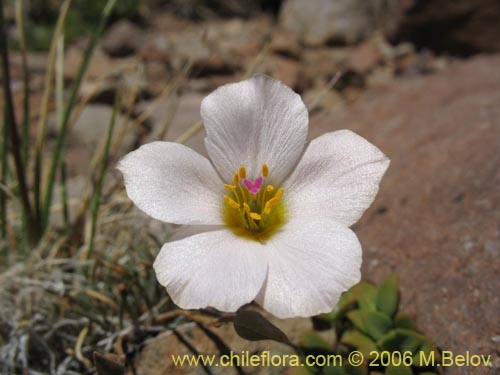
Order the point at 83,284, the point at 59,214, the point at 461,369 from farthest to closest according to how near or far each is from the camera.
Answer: the point at 59,214
the point at 83,284
the point at 461,369

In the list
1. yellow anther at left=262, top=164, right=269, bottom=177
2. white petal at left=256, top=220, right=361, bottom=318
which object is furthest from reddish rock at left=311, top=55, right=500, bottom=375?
yellow anther at left=262, top=164, right=269, bottom=177

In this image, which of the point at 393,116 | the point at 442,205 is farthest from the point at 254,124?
the point at 393,116

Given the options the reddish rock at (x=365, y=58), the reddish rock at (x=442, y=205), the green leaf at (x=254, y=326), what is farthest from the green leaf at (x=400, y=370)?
the reddish rock at (x=365, y=58)

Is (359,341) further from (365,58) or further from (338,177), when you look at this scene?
(365,58)

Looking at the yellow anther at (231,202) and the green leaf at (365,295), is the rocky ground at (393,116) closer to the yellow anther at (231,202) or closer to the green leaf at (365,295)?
the green leaf at (365,295)

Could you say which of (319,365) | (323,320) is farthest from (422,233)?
(319,365)

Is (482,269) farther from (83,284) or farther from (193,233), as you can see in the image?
(83,284)
